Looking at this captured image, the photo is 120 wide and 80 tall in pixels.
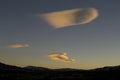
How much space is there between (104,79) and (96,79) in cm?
584

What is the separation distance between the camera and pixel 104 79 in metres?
145

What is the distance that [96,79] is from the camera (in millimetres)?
149125

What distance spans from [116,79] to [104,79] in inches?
313

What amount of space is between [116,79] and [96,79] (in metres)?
13.8

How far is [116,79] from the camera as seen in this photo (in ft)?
461
